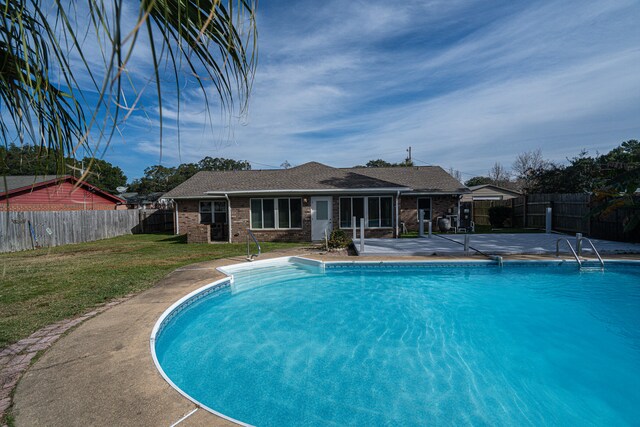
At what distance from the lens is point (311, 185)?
16609mm

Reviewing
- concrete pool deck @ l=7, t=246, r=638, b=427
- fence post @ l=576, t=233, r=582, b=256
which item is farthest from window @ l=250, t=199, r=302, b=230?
concrete pool deck @ l=7, t=246, r=638, b=427

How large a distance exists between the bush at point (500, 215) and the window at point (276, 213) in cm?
1366

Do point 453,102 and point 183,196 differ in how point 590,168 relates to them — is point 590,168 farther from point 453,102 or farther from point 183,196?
point 183,196

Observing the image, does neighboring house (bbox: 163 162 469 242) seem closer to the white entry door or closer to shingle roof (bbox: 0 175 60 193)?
the white entry door

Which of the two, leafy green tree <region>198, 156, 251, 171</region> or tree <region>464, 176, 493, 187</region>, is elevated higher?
leafy green tree <region>198, 156, 251, 171</region>

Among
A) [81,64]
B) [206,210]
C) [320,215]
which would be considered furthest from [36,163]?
[206,210]

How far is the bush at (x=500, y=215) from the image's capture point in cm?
2130

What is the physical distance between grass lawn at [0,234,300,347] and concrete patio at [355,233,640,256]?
509 cm

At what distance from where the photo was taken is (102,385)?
10.9ft

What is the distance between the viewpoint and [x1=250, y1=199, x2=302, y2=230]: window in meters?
16.5

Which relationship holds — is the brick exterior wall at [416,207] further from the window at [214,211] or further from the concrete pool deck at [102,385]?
the concrete pool deck at [102,385]

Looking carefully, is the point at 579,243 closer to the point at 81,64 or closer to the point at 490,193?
the point at 81,64

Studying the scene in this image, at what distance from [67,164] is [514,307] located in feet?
28.4

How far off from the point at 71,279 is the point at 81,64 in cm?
951
